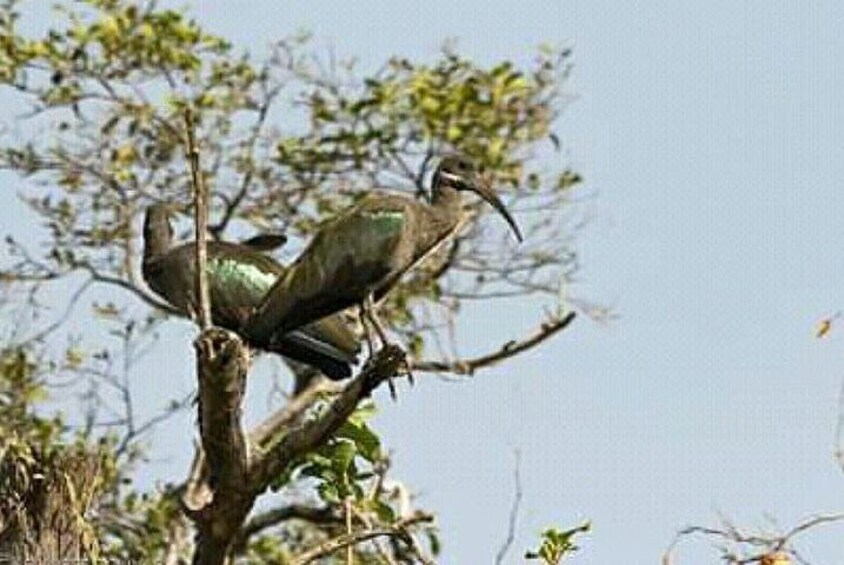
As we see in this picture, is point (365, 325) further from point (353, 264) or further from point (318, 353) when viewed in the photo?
point (318, 353)

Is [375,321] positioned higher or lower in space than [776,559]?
higher

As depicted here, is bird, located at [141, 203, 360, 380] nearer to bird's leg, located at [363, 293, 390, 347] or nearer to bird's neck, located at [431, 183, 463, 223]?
bird's leg, located at [363, 293, 390, 347]

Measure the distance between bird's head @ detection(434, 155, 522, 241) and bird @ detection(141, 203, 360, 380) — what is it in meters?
0.61

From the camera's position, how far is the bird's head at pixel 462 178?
9.20 meters

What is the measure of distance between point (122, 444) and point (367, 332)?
433 inches

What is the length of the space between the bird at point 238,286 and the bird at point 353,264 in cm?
18

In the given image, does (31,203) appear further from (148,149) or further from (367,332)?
(367,332)

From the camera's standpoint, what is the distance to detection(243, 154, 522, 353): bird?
8539 millimetres

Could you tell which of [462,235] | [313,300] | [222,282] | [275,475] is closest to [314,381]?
[462,235]

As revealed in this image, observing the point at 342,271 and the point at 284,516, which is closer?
the point at 342,271

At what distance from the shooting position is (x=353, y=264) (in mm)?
8531

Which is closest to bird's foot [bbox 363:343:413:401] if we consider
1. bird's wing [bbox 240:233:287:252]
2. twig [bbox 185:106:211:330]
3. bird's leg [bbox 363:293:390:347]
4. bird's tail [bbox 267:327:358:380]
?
twig [bbox 185:106:211:330]

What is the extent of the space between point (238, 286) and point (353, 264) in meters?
1.62

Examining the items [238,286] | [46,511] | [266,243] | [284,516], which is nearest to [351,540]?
[46,511]
